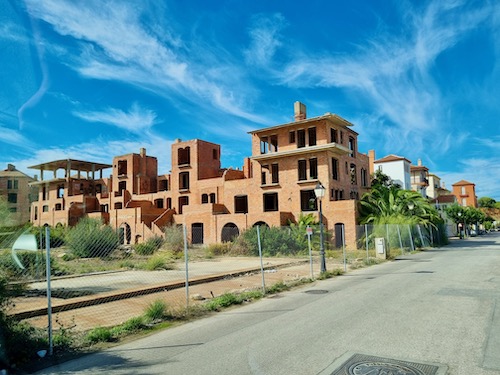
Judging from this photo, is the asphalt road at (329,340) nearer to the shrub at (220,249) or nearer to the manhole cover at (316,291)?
the manhole cover at (316,291)

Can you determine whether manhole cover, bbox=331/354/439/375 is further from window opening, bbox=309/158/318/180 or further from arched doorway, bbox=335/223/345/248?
window opening, bbox=309/158/318/180

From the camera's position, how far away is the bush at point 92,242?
24.4 meters

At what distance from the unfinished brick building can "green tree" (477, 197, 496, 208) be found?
334ft

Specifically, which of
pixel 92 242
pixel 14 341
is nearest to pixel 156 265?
pixel 92 242

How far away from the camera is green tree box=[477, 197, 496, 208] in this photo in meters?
126

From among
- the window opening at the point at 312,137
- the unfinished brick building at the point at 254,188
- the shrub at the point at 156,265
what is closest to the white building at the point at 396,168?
the unfinished brick building at the point at 254,188

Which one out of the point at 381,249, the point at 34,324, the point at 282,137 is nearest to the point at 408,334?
the point at 34,324

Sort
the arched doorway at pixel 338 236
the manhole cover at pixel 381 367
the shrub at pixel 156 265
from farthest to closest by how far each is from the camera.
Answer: the arched doorway at pixel 338 236
the shrub at pixel 156 265
the manhole cover at pixel 381 367

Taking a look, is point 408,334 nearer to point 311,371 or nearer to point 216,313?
point 311,371

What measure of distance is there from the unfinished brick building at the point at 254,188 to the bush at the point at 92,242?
12079mm

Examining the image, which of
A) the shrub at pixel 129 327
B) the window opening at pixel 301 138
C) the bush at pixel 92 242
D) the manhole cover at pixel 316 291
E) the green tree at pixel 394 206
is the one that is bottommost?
the manhole cover at pixel 316 291

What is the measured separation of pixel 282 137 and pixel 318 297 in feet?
103

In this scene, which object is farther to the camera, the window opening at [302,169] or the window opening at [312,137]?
the window opening at [302,169]

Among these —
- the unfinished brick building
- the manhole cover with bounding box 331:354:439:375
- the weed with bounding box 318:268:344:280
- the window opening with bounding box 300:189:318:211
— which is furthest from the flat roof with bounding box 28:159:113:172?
the manhole cover with bounding box 331:354:439:375
